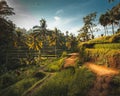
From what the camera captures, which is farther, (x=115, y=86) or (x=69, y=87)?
(x=69, y=87)

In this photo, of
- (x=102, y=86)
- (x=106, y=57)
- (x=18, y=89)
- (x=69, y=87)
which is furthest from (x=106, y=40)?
(x=18, y=89)

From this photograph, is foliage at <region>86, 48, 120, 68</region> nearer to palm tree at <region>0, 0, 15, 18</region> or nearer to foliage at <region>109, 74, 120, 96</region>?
foliage at <region>109, 74, 120, 96</region>

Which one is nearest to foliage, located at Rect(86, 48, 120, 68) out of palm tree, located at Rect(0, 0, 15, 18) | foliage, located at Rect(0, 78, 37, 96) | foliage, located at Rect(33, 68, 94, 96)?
foliage, located at Rect(33, 68, 94, 96)

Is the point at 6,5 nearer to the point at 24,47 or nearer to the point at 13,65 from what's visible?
the point at 13,65

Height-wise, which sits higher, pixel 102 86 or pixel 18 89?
pixel 102 86

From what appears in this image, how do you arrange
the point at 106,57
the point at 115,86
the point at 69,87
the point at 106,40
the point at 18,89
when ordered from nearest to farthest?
the point at 115,86 → the point at 69,87 → the point at 18,89 → the point at 106,57 → the point at 106,40

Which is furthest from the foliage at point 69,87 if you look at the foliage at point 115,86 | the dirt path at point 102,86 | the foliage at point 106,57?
the foliage at point 106,57

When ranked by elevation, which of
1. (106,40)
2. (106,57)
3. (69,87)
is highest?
(106,40)

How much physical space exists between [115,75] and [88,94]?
3.11m

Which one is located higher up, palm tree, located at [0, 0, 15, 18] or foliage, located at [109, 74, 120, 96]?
palm tree, located at [0, 0, 15, 18]

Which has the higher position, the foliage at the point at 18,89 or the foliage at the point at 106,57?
the foliage at the point at 106,57

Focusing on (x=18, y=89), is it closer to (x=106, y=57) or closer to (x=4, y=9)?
(x=106, y=57)

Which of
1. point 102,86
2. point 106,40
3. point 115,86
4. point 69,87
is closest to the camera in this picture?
point 115,86

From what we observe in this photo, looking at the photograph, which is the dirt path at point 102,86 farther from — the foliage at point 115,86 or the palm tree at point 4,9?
the palm tree at point 4,9
